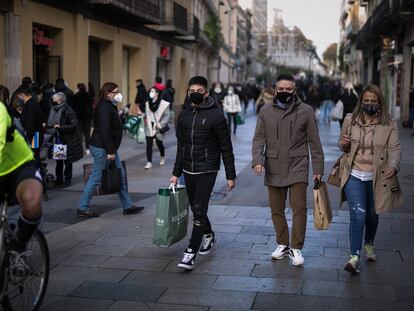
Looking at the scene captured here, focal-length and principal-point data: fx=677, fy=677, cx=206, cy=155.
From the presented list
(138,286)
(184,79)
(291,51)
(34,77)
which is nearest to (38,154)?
(138,286)

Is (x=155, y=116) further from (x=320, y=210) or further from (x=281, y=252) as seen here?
(x=320, y=210)

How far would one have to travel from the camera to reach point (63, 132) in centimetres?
1123

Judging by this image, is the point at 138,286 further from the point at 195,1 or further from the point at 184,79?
the point at 195,1

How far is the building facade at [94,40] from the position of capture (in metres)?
16.0

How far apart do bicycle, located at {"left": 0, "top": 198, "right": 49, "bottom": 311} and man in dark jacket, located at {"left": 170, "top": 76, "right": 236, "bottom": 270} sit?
5.45ft

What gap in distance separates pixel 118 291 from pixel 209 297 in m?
0.77

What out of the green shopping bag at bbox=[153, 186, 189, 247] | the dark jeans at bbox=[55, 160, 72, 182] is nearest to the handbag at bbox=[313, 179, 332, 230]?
the green shopping bag at bbox=[153, 186, 189, 247]

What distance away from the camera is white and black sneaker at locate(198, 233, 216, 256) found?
6.92m

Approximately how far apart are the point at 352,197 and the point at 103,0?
14804 millimetres

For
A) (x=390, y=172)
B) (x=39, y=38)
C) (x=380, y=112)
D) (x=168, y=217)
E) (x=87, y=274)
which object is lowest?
(x=87, y=274)

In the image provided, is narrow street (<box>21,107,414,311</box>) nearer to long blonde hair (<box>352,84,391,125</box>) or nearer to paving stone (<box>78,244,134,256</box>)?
paving stone (<box>78,244,134,256</box>)

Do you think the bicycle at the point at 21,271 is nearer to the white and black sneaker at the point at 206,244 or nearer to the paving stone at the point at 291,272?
the paving stone at the point at 291,272

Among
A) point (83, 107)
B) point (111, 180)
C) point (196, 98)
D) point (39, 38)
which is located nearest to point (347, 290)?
point (196, 98)

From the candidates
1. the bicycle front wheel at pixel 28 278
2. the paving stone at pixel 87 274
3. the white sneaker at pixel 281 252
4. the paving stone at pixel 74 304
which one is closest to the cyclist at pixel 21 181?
the bicycle front wheel at pixel 28 278
